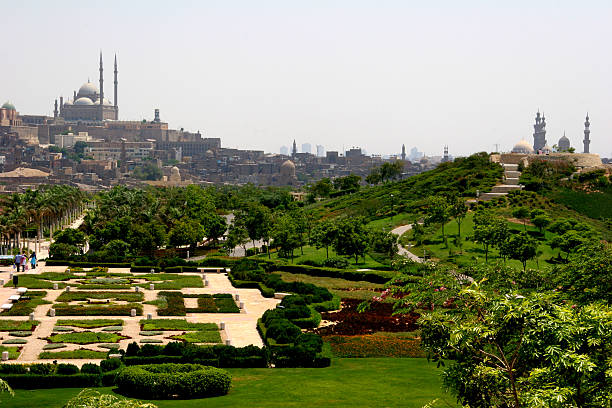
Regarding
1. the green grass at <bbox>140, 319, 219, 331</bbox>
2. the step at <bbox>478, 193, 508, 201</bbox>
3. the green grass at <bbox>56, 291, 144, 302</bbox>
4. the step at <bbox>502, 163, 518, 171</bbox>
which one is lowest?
the green grass at <bbox>140, 319, 219, 331</bbox>

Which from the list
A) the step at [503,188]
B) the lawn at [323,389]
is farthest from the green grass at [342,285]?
the step at [503,188]

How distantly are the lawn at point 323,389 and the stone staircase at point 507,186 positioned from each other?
5498cm

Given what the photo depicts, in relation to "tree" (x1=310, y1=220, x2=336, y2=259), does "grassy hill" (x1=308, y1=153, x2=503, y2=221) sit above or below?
above

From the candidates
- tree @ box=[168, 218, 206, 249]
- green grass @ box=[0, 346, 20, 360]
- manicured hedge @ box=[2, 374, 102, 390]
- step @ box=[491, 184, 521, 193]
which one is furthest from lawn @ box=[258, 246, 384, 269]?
manicured hedge @ box=[2, 374, 102, 390]

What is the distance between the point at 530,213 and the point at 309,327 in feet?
130

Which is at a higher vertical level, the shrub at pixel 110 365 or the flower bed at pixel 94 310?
the flower bed at pixel 94 310

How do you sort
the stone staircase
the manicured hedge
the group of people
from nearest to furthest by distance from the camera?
the manicured hedge, the group of people, the stone staircase

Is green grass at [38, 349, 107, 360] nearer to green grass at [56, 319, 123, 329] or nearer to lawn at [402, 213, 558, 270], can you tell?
green grass at [56, 319, 123, 329]

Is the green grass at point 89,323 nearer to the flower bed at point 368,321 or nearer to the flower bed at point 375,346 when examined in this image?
the flower bed at point 368,321

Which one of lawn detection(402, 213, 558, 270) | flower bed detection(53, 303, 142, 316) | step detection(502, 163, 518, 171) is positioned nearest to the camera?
flower bed detection(53, 303, 142, 316)

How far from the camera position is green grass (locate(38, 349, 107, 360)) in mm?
29000

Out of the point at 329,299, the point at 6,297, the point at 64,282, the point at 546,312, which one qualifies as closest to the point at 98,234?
the point at 64,282

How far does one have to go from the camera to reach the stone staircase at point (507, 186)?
8088cm

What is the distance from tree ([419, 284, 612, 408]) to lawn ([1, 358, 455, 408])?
408 centimetres
